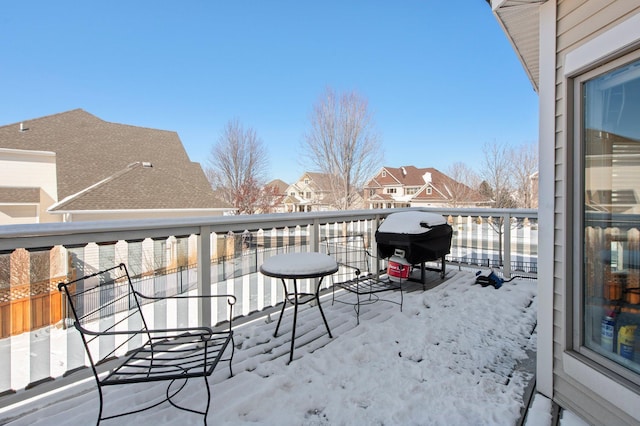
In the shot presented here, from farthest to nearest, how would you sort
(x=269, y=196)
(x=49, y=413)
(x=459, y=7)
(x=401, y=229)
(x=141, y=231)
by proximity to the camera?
(x=269, y=196) < (x=459, y=7) < (x=401, y=229) < (x=141, y=231) < (x=49, y=413)

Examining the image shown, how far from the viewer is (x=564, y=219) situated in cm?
183

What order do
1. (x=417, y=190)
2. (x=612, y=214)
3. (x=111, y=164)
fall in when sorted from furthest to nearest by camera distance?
(x=417, y=190) → (x=111, y=164) → (x=612, y=214)

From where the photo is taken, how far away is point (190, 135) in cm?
2120

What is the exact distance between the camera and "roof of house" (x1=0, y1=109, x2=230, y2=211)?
990 centimetres

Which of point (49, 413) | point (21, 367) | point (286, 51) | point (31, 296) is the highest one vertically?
point (286, 51)

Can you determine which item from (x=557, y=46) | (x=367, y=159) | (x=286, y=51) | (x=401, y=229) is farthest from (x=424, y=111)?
(x=557, y=46)

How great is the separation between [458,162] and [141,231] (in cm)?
2145

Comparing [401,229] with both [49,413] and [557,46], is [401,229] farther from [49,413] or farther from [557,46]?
[49,413]

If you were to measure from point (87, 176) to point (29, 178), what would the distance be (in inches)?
65.1

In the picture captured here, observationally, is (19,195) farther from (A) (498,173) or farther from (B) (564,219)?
(A) (498,173)

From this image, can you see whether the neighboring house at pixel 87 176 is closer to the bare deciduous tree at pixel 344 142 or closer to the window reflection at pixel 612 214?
the bare deciduous tree at pixel 344 142

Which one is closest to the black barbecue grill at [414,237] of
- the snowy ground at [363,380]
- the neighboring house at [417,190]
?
the snowy ground at [363,380]

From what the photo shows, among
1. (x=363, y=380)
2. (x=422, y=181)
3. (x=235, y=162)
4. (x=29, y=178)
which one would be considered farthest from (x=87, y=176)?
(x=422, y=181)

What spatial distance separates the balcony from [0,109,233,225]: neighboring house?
25.7 ft
